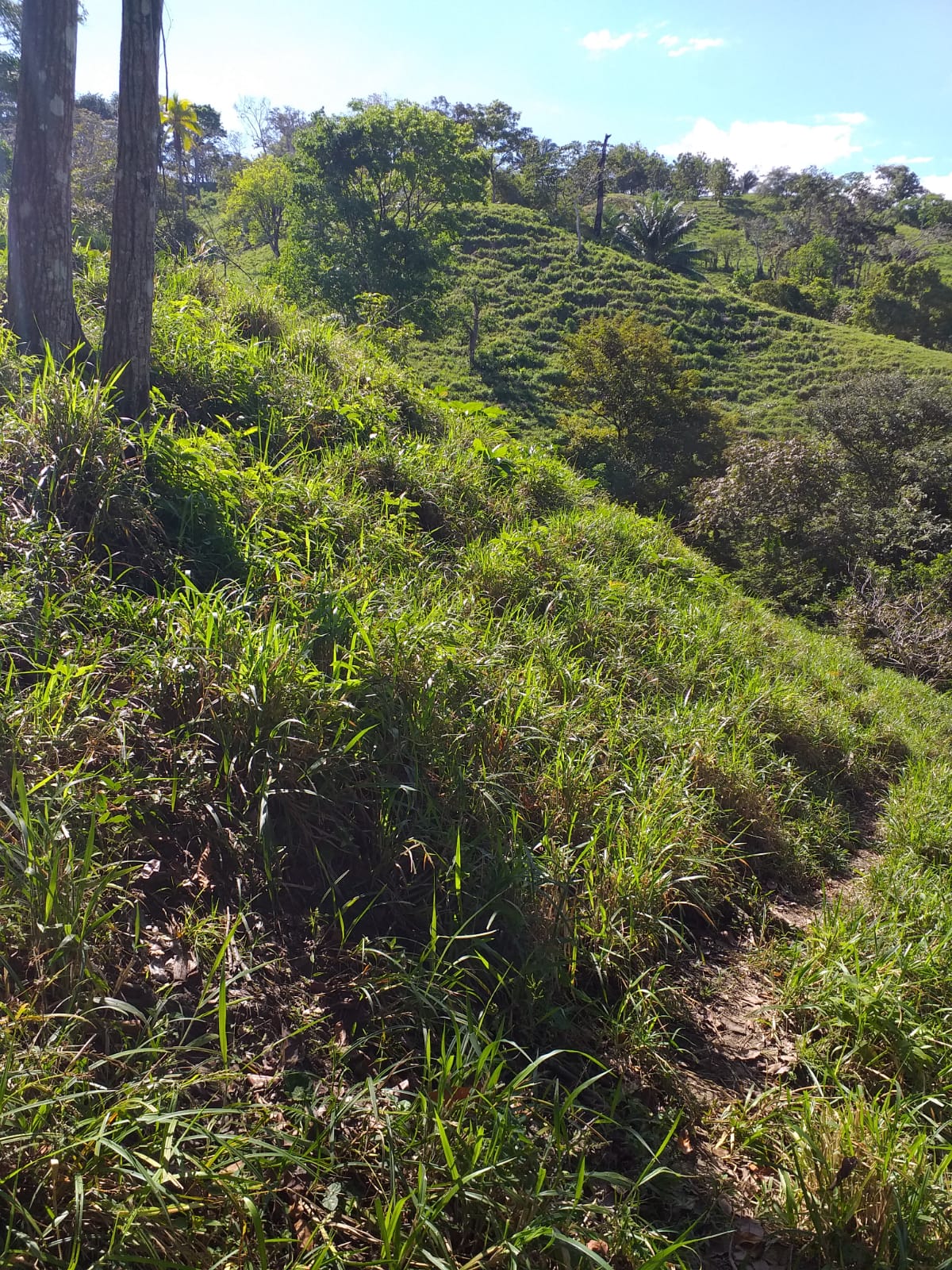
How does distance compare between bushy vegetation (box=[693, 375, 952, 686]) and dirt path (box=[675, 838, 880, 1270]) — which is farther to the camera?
bushy vegetation (box=[693, 375, 952, 686])

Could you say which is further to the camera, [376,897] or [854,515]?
[854,515]

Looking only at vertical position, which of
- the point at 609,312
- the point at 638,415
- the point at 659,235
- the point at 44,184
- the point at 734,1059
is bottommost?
the point at 734,1059

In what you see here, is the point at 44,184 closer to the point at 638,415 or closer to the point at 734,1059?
the point at 734,1059

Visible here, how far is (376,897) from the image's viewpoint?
2.46 metres

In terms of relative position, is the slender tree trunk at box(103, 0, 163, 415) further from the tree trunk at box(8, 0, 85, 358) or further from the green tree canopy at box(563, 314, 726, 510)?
the green tree canopy at box(563, 314, 726, 510)

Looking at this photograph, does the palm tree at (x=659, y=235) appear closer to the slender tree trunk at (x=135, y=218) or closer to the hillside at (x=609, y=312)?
the hillside at (x=609, y=312)

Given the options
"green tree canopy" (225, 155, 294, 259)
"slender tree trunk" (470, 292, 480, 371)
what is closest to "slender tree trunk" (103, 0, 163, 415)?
"slender tree trunk" (470, 292, 480, 371)

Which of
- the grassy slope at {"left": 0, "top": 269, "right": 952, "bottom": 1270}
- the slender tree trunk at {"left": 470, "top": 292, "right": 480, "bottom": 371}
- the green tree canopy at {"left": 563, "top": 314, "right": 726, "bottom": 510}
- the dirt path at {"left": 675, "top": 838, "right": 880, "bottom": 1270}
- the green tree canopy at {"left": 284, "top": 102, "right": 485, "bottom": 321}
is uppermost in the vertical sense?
the green tree canopy at {"left": 284, "top": 102, "right": 485, "bottom": 321}

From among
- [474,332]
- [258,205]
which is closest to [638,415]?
[474,332]

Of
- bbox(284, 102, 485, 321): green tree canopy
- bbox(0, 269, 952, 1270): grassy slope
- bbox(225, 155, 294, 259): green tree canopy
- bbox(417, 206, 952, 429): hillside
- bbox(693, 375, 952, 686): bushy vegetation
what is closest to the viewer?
bbox(0, 269, 952, 1270): grassy slope

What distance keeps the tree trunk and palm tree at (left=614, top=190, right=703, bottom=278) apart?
1281 inches

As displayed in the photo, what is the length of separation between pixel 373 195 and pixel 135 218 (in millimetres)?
17923

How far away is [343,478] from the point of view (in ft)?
15.8

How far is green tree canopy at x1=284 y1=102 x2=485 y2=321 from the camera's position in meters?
19.1
